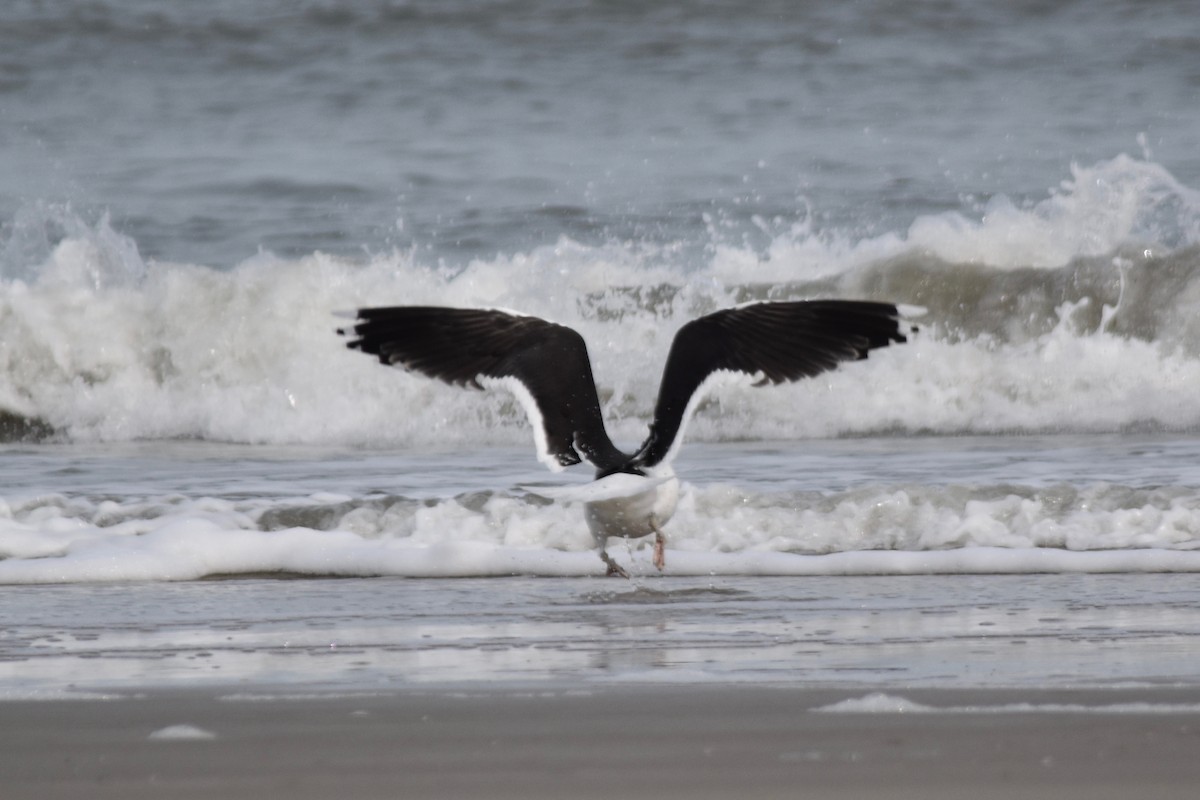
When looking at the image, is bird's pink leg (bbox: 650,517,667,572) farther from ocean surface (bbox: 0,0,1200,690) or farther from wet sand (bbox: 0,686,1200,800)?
wet sand (bbox: 0,686,1200,800)

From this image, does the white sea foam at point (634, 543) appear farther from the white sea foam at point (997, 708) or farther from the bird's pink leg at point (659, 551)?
the white sea foam at point (997, 708)

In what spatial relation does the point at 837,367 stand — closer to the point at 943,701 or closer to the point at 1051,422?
the point at 943,701

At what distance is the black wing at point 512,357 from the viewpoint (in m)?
6.05

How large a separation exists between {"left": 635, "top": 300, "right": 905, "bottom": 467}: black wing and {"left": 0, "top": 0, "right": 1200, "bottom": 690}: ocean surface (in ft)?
1.53

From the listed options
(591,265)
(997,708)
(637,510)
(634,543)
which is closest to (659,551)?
(637,510)

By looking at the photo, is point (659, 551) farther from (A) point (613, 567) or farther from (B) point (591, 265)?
(B) point (591, 265)

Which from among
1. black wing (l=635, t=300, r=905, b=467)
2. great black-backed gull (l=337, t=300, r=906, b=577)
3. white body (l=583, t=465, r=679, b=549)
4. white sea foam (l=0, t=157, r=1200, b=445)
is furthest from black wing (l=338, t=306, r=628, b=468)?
white sea foam (l=0, t=157, r=1200, b=445)

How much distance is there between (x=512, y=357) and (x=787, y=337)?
88 centimetres

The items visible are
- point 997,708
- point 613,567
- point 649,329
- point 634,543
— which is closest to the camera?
point 997,708

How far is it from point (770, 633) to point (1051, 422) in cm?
534

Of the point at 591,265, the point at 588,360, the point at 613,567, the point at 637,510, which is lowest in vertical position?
the point at 613,567

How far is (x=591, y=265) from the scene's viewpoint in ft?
43.2

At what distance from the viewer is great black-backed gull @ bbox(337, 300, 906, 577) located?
5945 mm

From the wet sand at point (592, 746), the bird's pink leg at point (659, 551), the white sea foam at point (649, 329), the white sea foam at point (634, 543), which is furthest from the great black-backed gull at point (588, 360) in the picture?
the white sea foam at point (649, 329)
